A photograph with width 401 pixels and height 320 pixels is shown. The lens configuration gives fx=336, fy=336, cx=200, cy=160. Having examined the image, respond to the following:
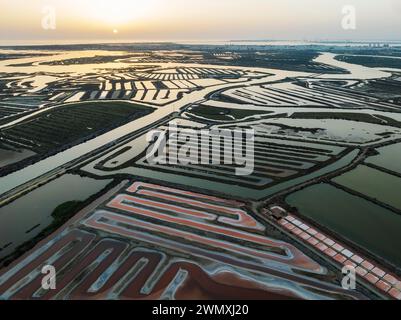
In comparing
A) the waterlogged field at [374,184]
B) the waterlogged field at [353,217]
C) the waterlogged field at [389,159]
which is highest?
the waterlogged field at [389,159]

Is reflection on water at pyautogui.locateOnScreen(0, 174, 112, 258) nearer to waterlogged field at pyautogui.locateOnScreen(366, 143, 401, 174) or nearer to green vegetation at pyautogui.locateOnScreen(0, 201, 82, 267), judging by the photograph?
green vegetation at pyautogui.locateOnScreen(0, 201, 82, 267)

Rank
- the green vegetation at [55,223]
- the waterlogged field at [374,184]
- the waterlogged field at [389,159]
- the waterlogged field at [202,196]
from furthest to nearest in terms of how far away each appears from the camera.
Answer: the waterlogged field at [389,159] < the waterlogged field at [374,184] < the green vegetation at [55,223] < the waterlogged field at [202,196]

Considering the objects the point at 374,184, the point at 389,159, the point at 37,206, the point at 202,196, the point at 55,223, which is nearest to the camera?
the point at 55,223

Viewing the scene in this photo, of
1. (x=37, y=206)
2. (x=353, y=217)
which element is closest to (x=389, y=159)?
(x=353, y=217)

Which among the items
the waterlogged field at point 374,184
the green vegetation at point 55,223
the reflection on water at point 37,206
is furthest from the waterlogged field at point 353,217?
the reflection on water at point 37,206

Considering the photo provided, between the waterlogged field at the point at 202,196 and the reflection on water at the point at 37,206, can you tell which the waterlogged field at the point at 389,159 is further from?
the reflection on water at the point at 37,206

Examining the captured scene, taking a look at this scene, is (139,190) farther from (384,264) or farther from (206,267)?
(384,264)

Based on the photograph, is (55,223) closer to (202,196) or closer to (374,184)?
(202,196)

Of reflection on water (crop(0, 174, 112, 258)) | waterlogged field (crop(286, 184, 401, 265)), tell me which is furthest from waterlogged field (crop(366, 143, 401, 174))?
reflection on water (crop(0, 174, 112, 258))

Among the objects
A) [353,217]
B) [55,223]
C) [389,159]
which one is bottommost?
[353,217]

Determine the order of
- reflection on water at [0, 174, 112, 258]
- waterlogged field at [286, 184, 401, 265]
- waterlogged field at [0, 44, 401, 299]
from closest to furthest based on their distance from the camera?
1. waterlogged field at [0, 44, 401, 299]
2. waterlogged field at [286, 184, 401, 265]
3. reflection on water at [0, 174, 112, 258]
